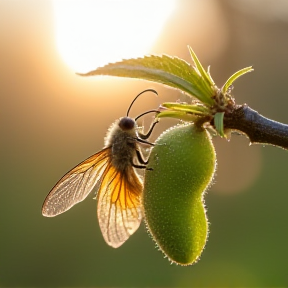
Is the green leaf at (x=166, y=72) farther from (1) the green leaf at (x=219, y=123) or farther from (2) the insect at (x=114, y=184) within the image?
(2) the insect at (x=114, y=184)

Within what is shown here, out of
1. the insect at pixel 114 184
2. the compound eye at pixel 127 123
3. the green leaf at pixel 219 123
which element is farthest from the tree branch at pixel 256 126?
the compound eye at pixel 127 123

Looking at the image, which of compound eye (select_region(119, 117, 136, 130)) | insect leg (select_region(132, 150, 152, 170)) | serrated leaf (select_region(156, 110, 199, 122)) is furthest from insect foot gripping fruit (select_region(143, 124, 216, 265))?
compound eye (select_region(119, 117, 136, 130))

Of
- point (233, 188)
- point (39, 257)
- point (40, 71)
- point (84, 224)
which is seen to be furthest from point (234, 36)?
point (39, 257)

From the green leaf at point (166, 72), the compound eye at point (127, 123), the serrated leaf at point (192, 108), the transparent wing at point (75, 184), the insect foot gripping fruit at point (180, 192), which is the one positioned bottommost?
the insect foot gripping fruit at point (180, 192)

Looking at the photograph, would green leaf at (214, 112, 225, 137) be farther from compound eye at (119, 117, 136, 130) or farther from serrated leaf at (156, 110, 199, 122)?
compound eye at (119, 117, 136, 130)

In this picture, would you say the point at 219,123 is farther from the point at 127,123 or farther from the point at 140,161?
the point at 127,123

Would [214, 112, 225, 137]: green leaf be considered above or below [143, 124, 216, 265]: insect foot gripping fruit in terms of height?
above

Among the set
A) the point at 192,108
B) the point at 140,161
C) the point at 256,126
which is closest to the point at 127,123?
the point at 140,161
